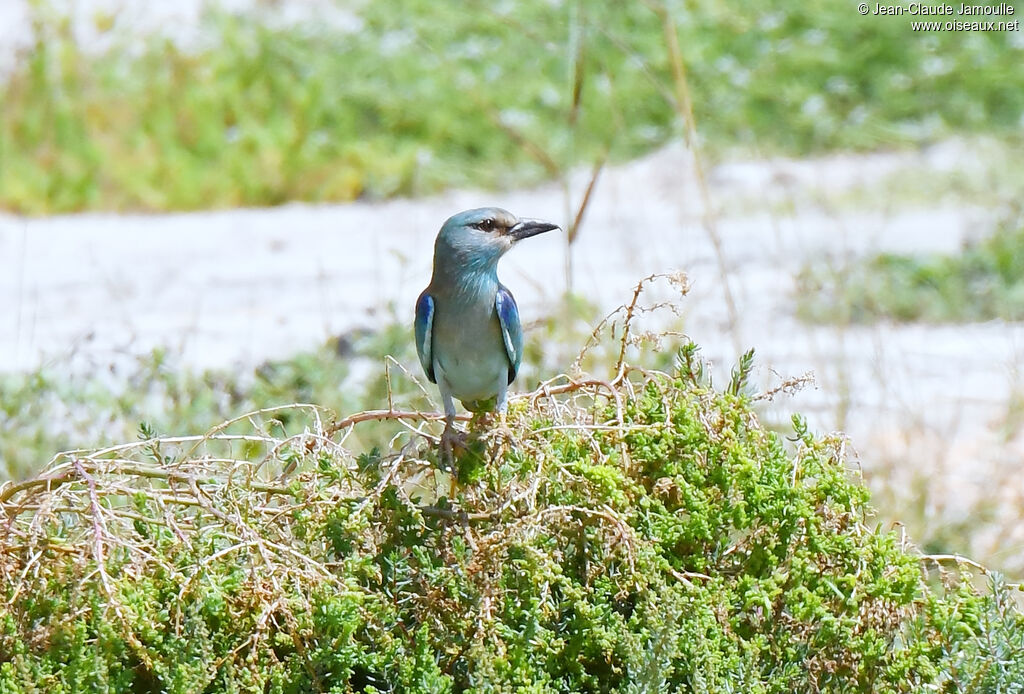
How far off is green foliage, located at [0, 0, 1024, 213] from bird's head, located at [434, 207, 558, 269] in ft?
21.9

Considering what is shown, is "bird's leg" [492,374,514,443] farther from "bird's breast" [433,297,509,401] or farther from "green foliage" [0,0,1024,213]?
"green foliage" [0,0,1024,213]

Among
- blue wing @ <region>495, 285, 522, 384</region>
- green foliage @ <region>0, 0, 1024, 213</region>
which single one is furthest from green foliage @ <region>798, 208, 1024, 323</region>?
blue wing @ <region>495, 285, 522, 384</region>

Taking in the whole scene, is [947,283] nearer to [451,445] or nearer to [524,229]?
[524,229]

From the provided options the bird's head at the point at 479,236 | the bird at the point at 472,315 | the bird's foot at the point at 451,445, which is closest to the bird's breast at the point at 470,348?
the bird at the point at 472,315

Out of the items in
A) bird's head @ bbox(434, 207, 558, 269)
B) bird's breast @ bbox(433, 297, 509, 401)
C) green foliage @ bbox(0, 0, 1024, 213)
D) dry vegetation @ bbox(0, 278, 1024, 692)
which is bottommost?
dry vegetation @ bbox(0, 278, 1024, 692)

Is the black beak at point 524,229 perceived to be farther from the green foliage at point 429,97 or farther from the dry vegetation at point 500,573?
the green foliage at point 429,97

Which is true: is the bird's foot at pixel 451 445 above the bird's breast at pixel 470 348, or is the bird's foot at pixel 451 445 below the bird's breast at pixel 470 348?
below

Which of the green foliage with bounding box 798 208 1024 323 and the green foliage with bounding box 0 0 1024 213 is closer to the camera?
the green foliage with bounding box 798 208 1024 323

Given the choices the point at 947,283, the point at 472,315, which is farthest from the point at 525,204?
the point at 472,315

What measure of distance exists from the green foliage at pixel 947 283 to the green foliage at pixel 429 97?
9.46ft

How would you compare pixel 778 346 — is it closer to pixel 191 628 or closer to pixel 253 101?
pixel 191 628

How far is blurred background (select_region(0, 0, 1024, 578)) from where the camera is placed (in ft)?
16.8

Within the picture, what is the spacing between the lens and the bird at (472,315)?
3438 mm

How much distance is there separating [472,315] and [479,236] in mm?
209
